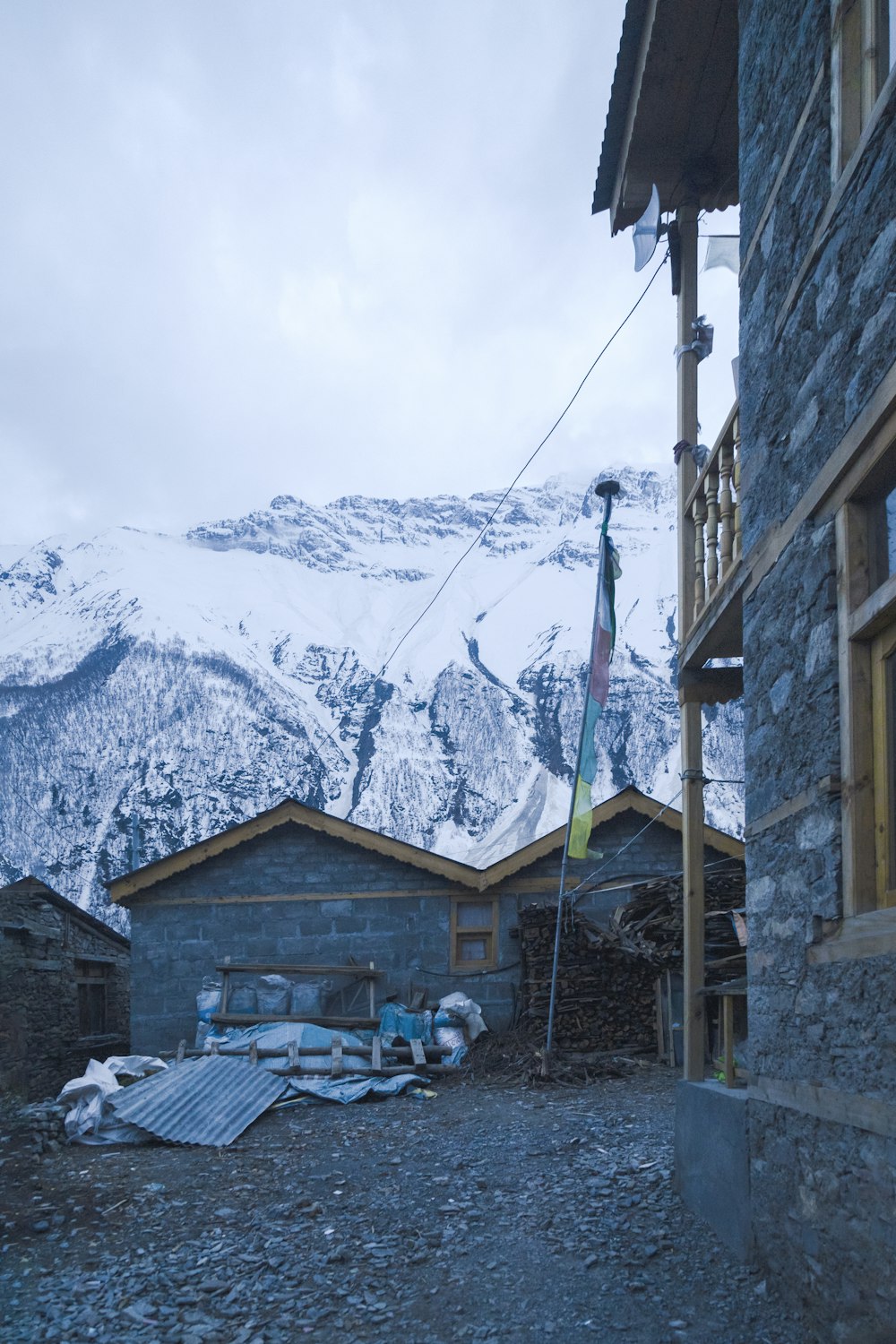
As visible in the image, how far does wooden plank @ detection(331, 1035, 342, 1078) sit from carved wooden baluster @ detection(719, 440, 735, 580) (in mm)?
8478

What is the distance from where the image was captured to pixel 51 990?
1838 cm

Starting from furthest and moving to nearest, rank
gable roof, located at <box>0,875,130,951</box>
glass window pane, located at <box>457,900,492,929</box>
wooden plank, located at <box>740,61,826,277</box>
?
gable roof, located at <box>0,875,130,951</box>
glass window pane, located at <box>457,900,492,929</box>
wooden plank, located at <box>740,61,826,277</box>

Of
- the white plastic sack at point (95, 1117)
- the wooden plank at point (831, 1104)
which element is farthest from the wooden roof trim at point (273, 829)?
the wooden plank at point (831, 1104)

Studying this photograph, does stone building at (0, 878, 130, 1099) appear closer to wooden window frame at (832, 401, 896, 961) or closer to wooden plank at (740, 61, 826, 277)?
wooden window frame at (832, 401, 896, 961)

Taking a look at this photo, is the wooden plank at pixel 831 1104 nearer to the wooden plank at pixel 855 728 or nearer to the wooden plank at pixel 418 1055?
the wooden plank at pixel 855 728

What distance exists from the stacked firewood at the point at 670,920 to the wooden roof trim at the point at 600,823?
22.0 inches

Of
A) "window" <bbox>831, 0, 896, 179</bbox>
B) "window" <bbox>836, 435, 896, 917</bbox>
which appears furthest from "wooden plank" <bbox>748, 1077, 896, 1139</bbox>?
"window" <bbox>831, 0, 896, 179</bbox>

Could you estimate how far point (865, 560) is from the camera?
14.0 ft

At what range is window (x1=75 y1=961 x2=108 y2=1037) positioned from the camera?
20.2 m

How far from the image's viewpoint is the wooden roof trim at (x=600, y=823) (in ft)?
48.9

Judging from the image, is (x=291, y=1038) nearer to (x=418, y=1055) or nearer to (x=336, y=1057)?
(x=336, y=1057)

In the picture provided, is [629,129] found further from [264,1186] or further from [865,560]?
[264,1186]

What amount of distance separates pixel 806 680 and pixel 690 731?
2563mm

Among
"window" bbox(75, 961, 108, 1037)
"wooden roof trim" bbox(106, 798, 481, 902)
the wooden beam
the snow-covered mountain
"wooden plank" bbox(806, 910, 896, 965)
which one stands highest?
the snow-covered mountain
